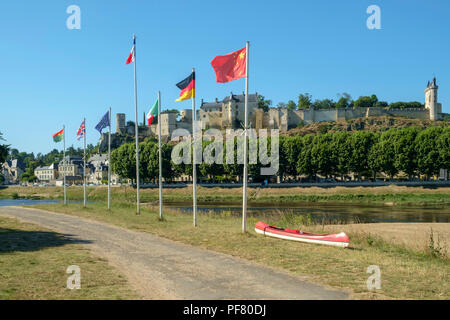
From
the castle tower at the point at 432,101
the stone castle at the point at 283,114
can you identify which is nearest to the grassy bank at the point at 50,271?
the stone castle at the point at 283,114

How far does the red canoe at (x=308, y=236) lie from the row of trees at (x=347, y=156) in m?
61.1

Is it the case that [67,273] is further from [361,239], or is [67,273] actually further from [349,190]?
[349,190]

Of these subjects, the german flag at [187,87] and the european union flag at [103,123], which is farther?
the european union flag at [103,123]

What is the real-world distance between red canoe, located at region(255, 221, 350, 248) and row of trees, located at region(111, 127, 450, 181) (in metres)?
61.1

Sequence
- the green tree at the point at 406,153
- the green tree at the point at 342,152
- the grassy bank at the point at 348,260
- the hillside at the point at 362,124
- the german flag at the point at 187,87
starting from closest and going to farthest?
the grassy bank at the point at 348,260, the german flag at the point at 187,87, the green tree at the point at 406,153, the green tree at the point at 342,152, the hillside at the point at 362,124

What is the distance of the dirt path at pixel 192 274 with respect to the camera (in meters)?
9.36

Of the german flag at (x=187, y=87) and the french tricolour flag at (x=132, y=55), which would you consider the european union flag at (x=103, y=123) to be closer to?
the french tricolour flag at (x=132, y=55)

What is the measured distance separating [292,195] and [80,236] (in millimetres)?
54354

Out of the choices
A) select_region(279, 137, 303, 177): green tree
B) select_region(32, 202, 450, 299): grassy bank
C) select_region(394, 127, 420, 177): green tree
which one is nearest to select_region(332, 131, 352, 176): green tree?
select_region(279, 137, 303, 177): green tree

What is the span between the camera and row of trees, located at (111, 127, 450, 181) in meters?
70.9

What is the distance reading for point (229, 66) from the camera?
61.5ft
